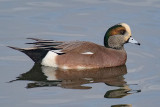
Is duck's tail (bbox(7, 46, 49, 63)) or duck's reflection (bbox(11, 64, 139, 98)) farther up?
duck's tail (bbox(7, 46, 49, 63))

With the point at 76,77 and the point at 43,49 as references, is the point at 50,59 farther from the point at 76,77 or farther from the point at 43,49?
the point at 76,77

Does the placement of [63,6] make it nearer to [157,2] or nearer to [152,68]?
[157,2]

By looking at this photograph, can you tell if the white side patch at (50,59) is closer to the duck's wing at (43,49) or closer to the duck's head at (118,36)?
the duck's wing at (43,49)

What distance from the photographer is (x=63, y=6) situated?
47.1ft

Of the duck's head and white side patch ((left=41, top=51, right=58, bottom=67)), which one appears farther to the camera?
the duck's head

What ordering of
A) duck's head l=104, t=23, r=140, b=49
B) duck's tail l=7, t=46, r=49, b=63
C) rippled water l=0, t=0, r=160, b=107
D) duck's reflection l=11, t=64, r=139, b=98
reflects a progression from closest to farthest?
rippled water l=0, t=0, r=160, b=107 → duck's reflection l=11, t=64, r=139, b=98 → duck's tail l=7, t=46, r=49, b=63 → duck's head l=104, t=23, r=140, b=49

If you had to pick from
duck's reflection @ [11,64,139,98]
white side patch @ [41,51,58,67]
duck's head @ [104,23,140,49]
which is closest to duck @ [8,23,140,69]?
white side patch @ [41,51,58,67]

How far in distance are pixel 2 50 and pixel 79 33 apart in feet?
6.02

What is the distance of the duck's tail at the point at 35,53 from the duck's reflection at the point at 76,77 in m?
0.15

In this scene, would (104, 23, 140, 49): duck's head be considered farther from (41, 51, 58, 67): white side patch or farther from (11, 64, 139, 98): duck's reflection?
(41, 51, 58, 67): white side patch

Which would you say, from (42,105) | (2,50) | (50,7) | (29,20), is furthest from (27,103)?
(50,7)

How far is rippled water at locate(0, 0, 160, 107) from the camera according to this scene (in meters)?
9.65

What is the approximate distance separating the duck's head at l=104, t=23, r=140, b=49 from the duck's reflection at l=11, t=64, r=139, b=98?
1.63ft

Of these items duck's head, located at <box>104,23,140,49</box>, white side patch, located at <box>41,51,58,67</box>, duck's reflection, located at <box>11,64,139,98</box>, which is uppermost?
duck's head, located at <box>104,23,140,49</box>
